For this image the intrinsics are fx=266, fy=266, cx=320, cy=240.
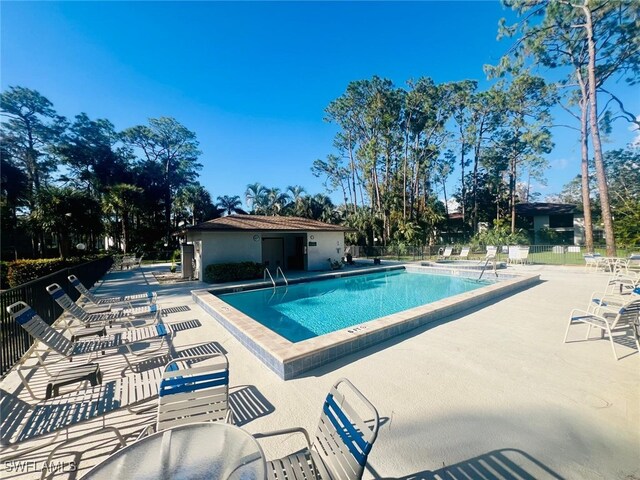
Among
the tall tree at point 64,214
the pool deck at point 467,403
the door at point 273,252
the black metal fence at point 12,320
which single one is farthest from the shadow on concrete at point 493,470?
the tall tree at point 64,214

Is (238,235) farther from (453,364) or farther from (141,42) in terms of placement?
(453,364)

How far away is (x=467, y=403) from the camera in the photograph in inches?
122

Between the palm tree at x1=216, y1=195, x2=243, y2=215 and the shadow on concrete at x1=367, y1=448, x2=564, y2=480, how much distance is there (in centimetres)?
3609

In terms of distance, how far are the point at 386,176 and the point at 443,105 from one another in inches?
361

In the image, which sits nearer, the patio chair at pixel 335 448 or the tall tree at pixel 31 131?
the patio chair at pixel 335 448

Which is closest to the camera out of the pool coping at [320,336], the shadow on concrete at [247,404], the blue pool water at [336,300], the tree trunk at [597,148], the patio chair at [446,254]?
the shadow on concrete at [247,404]

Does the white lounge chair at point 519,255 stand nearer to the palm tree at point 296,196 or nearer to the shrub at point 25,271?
the palm tree at point 296,196

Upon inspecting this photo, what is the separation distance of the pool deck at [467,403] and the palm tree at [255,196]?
96.1ft

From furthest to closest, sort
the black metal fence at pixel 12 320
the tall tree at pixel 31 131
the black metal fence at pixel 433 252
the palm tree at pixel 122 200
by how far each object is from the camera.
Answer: the tall tree at pixel 31 131 < the palm tree at pixel 122 200 < the black metal fence at pixel 433 252 < the black metal fence at pixel 12 320

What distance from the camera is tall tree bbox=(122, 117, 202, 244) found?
119 ft

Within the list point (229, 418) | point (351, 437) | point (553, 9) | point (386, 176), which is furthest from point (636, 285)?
point (386, 176)

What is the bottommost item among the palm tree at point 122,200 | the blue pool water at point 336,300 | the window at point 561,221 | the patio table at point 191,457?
the blue pool water at point 336,300

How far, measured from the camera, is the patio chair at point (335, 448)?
157 centimetres

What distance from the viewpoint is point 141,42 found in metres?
10.9
